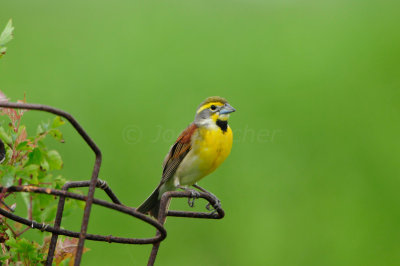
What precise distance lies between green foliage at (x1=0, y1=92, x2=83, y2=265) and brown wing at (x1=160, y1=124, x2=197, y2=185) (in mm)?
1525

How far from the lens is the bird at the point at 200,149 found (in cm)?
331

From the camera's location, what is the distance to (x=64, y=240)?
5.78 feet

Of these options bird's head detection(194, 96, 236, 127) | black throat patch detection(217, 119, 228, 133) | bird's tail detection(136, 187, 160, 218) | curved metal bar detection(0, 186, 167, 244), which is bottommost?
bird's tail detection(136, 187, 160, 218)

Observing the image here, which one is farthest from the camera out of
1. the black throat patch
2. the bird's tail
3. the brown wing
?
the black throat patch

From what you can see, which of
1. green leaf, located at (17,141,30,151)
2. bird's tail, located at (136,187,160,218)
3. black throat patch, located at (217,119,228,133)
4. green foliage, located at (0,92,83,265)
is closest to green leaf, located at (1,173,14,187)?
green foliage, located at (0,92,83,265)

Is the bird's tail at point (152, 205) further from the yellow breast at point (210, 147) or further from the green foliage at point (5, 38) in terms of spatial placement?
the green foliage at point (5, 38)

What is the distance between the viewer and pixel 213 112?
11.2 ft

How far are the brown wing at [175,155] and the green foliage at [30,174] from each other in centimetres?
152

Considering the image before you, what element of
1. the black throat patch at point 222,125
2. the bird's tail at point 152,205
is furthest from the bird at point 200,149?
the bird's tail at point 152,205

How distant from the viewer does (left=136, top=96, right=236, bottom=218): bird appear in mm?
3312

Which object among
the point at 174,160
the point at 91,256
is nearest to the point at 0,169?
the point at 174,160

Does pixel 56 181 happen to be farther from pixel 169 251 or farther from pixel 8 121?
pixel 169 251

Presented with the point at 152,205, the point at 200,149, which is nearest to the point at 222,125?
the point at 200,149

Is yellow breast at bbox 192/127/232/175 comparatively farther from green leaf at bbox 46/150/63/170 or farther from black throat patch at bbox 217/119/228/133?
green leaf at bbox 46/150/63/170
